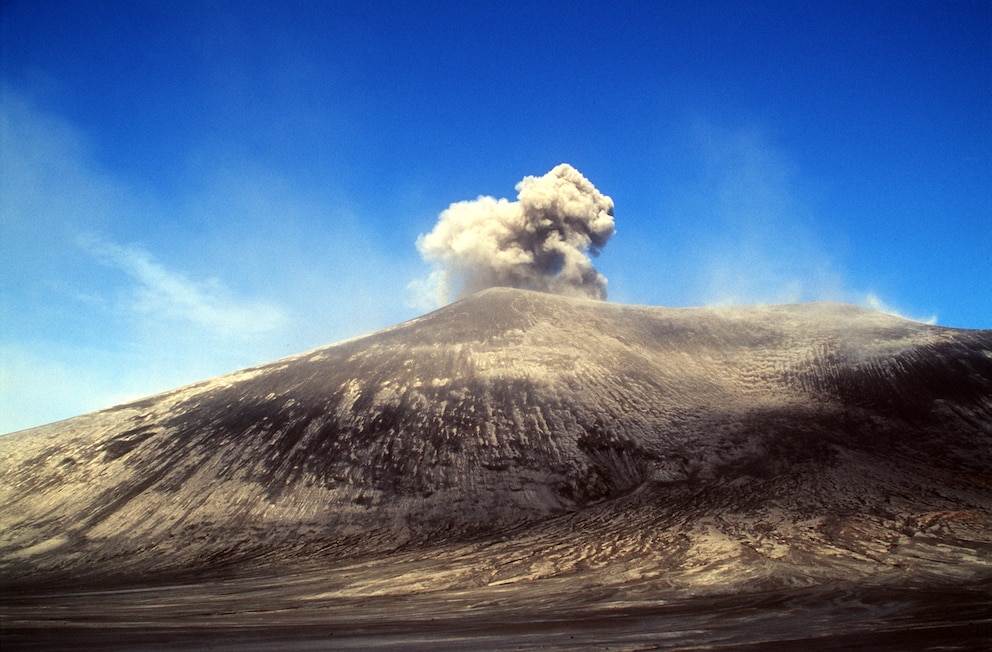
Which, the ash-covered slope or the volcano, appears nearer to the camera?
the volcano

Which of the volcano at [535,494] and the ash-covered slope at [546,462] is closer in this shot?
the volcano at [535,494]

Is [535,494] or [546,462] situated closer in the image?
[535,494]

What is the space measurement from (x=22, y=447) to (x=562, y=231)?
54471 millimetres

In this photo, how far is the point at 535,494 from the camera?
1115 inches

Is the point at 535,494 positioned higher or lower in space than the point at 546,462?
lower

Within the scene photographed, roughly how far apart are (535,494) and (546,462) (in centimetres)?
249

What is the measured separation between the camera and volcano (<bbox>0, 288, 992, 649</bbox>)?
1304cm

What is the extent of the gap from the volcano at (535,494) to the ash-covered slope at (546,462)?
168 mm

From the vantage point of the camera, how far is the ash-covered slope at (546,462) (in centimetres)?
2192

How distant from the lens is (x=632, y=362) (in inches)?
1577

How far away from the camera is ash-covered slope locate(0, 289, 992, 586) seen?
71.9ft

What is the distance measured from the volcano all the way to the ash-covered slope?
0.55ft

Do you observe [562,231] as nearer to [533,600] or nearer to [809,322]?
[809,322]

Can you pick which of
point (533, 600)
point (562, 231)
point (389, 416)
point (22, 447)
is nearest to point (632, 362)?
point (389, 416)
